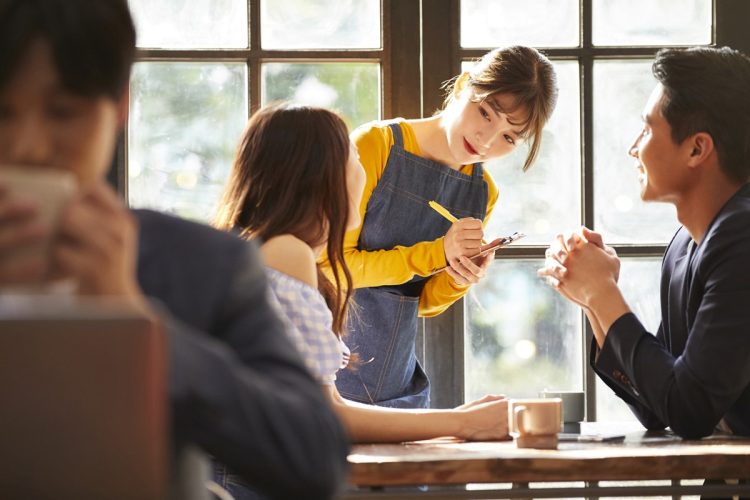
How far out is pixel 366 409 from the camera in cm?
180

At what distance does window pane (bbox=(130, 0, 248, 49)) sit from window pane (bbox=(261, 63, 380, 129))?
0.14 m

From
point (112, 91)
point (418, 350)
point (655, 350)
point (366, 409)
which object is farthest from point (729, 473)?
point (418, 350)

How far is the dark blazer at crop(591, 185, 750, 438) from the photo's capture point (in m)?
1.83

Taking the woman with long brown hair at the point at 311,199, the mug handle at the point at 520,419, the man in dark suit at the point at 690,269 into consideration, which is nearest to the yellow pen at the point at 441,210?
the man in dark suit at the point at 690,269

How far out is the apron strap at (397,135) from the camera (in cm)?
270

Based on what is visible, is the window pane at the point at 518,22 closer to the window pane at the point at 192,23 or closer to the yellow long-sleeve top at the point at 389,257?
the yellow long-sleeve top at the point at 389,257

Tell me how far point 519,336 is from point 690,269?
102cm

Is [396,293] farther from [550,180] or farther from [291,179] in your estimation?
[291,179]

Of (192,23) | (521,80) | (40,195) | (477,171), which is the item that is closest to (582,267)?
(521,80)

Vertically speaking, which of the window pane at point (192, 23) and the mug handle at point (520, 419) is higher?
the window pane at point (192, 23)

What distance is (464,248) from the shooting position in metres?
2.57

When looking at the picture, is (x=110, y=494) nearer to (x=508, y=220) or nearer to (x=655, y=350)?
(x=655, y=350)

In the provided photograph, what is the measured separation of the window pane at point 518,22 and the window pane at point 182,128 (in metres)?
0.66

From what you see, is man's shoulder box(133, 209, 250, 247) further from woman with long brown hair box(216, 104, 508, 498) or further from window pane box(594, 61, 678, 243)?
window pane box(594, 61, 678, 243)
